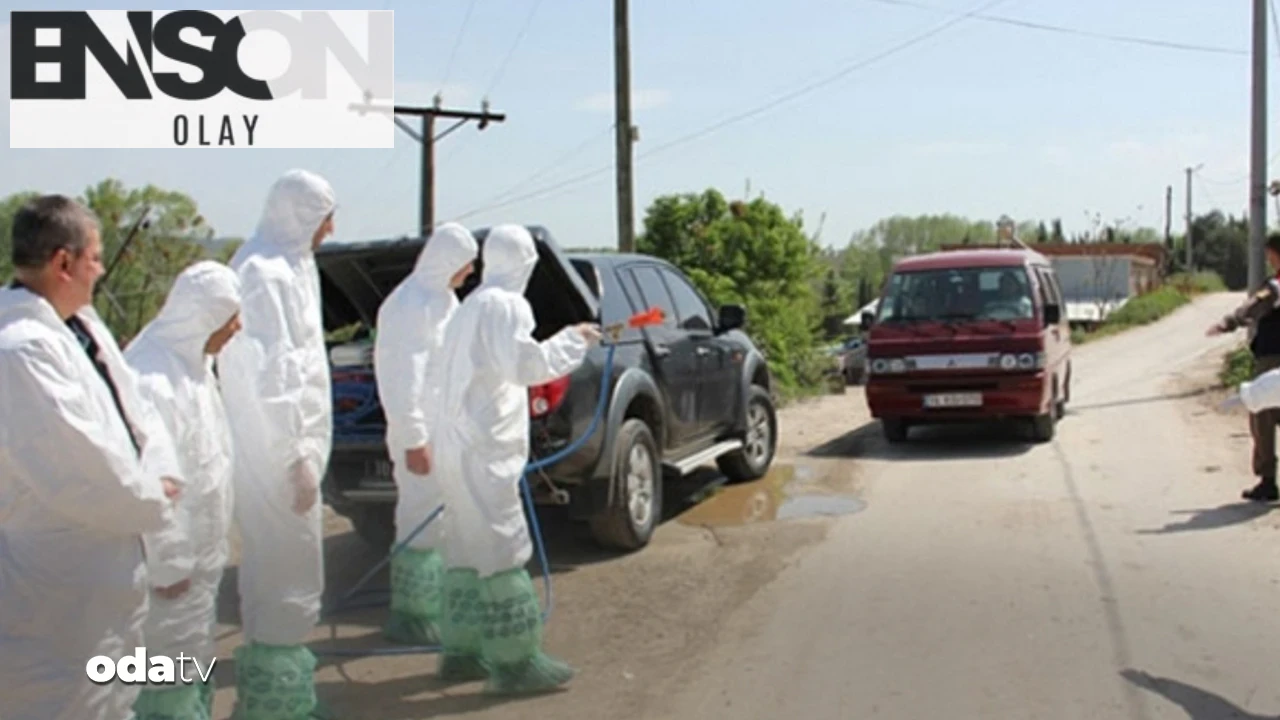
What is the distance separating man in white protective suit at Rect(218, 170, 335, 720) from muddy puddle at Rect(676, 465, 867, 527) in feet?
14.6

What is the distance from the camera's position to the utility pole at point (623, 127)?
57.6 ft

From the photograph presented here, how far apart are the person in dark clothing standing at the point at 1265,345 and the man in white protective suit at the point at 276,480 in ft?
21.7

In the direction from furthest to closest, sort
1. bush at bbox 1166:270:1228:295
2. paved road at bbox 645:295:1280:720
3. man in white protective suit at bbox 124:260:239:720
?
bush at bbox 1166:270:1228:295 → paved road at bbox 645:295:1280:720 → man in white protective suit at bbox 124:260:239:720

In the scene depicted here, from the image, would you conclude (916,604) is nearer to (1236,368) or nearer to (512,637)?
(512,637)

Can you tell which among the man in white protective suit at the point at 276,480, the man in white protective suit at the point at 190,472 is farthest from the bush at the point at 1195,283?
the man in white protective suit at the point at 190,472

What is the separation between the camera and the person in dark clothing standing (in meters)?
8.47

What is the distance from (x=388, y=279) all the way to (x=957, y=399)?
6163mm

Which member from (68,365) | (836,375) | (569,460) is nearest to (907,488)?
(569,460)

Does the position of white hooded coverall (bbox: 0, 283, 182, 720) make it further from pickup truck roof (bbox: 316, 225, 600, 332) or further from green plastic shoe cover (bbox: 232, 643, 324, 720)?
pickup truck roof (bbox: 316, 225, 600, 332)

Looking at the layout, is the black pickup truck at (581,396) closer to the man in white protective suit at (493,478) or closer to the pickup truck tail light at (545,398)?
the pickup truck tail light at (545,398)

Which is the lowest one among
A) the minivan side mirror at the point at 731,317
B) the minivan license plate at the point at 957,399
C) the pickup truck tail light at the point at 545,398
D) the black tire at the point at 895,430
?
the black tire at the point at 895,430

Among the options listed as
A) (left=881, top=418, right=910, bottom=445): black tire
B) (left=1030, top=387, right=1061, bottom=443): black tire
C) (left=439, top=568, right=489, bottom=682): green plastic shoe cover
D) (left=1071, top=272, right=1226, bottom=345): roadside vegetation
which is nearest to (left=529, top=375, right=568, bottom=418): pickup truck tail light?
(left=439, top=568, right=489, bottom=682): green plastic shoe cover

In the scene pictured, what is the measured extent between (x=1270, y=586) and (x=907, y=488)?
3.56 metres

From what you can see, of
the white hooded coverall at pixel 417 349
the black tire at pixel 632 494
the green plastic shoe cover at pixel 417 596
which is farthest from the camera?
the black tire at pixel 632 494
